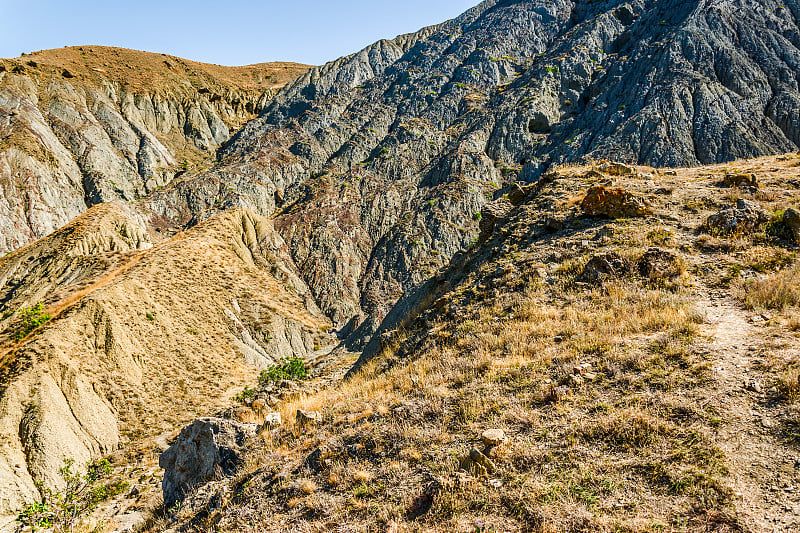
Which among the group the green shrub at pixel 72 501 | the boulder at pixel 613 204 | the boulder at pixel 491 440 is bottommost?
the green shrub at pixel 72 501

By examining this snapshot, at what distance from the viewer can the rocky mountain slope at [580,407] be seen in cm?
445

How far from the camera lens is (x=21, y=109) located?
67.4m

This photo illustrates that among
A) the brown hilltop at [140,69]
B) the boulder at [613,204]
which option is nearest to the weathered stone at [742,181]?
the boulder at [613,204]

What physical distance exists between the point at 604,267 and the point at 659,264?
123cm

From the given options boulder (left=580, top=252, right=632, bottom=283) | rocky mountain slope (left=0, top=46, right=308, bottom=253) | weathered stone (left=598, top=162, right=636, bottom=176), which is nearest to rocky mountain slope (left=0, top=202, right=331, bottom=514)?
rocky mountain slope (left=0, top=46, right=308, bottom=253)

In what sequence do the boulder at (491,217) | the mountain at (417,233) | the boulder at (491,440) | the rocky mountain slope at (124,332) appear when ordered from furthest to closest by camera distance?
the rocky mountain slope at (124,332), the boulder at (491,217), the mountain at (417,233), the boulder at (491,440)

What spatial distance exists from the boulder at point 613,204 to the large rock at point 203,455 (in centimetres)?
1247

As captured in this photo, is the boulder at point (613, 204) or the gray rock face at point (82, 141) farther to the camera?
the gray rock face at point (82, 141)

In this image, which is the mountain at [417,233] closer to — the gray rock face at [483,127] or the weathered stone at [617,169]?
the weathered stone at [617,169]

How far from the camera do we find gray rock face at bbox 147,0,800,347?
5344 cm

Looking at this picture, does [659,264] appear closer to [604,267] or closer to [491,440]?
[604,267]

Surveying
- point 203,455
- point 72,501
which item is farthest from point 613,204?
point 72,501

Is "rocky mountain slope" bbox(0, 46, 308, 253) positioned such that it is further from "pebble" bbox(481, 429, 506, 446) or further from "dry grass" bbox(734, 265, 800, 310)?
"dry grass" bbox(734, 265, 800, 310)

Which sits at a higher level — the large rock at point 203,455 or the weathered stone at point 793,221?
the large rock at point 203,455
